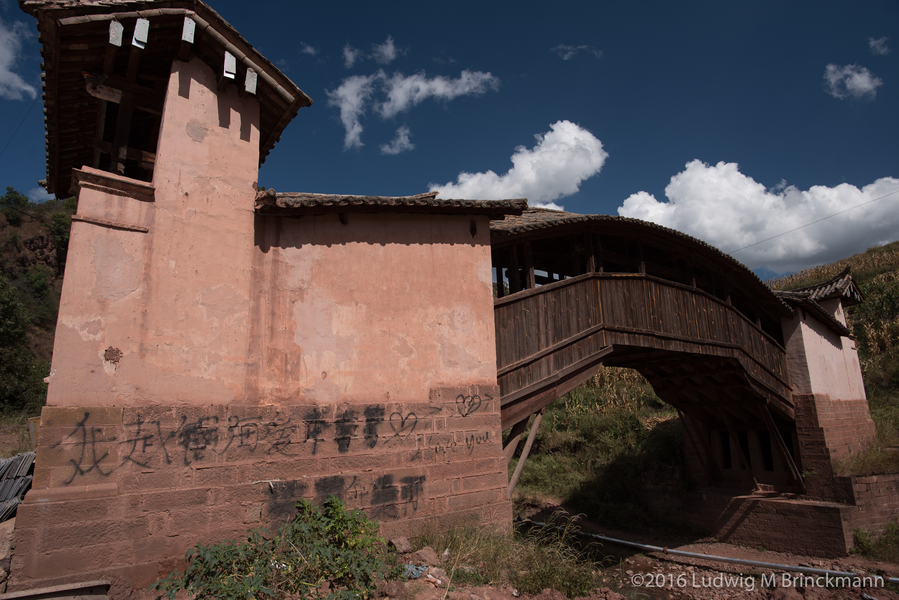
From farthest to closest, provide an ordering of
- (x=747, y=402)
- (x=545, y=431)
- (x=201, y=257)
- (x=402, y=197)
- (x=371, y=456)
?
(x=545, y=431) < (x=747, y=402) < (x=402, y=197) < (x=371, y=456) < (x=201, y=257)

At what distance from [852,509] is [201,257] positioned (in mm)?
15084

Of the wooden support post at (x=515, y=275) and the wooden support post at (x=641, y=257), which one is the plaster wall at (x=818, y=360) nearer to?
the wooden support post at (x=641, y=257)

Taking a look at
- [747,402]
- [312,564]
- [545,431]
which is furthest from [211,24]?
[545,431]

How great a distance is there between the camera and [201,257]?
20.8ft

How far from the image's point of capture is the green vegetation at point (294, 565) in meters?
4.70

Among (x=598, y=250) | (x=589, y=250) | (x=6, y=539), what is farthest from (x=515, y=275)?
(x=6, y=539)

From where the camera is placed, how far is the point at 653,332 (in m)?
10.5

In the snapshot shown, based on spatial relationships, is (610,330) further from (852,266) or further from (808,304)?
(852,266)

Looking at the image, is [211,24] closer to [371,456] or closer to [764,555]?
[371,456]

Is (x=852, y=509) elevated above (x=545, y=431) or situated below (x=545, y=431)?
below

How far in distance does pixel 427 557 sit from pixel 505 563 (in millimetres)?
1119

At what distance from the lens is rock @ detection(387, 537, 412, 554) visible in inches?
254

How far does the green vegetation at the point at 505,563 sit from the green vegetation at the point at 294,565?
94 centimetres

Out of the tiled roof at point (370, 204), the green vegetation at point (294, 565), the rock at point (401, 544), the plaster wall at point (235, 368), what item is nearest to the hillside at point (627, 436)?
the plaster wall at point (235, 368)
